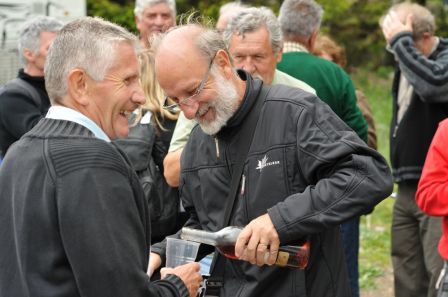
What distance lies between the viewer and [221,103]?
3.06 metres

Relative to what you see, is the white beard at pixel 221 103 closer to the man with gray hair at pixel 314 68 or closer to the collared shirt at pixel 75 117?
the collared shirt at pixel 75 117

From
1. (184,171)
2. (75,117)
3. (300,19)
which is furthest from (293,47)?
(75,117)

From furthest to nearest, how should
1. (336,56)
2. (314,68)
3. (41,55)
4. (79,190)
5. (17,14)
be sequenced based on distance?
(17,14)
(336,56)
(41,55)
(314,68)
(79,190)

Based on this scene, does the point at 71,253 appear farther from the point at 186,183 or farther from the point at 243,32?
the point at 243,32

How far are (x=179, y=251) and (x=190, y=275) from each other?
357 millimetres

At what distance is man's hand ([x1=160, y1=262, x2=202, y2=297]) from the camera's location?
2.75m

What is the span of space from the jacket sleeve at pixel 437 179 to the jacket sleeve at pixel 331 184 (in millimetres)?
1386

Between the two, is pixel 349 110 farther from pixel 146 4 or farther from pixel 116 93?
pixel 116 93

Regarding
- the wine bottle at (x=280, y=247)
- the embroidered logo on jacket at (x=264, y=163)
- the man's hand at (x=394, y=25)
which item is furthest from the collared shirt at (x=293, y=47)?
the wine bottle at (x=280, y=247)

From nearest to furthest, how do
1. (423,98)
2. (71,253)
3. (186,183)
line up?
(71,253)
(186,183)
(423,98)

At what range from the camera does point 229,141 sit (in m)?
3.11

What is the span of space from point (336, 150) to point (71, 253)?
3.59 ft

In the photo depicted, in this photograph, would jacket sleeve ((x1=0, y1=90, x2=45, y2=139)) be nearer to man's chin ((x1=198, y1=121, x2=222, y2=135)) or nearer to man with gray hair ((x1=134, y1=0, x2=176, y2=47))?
man with gray hair ((x1=134, y1=0, x2=176, y2=47))

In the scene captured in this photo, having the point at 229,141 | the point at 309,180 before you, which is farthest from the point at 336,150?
the point at 229,141
